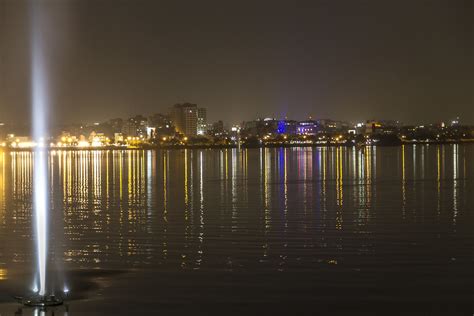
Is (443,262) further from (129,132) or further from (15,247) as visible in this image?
(129,132)

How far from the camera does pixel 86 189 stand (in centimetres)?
2845

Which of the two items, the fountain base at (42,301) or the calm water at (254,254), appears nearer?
the fountain base at (42,301)

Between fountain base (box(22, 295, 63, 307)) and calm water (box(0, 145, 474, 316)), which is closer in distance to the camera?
fountain base (box(22, 295, 63, 307))

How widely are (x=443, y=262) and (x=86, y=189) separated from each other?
778 inches

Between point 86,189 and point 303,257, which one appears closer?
point 303,257

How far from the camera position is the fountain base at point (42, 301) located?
320 inches

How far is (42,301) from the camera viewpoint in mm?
8234

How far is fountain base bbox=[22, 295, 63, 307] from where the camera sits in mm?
8136

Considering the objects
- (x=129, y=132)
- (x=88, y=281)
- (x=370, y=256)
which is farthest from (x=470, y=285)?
(x=129, y=132)

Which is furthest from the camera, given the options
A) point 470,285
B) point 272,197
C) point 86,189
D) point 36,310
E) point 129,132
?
point 129,132

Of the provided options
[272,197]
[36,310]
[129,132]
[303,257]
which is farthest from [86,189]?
[129,132]

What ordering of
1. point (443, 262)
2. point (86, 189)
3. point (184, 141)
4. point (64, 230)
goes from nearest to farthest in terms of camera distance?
point (443, 262) < point (64, 230) < point (86, 189) < point (184, 141)

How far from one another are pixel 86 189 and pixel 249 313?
21.3 metres

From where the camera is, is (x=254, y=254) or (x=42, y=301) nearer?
(x=42, y=301)
